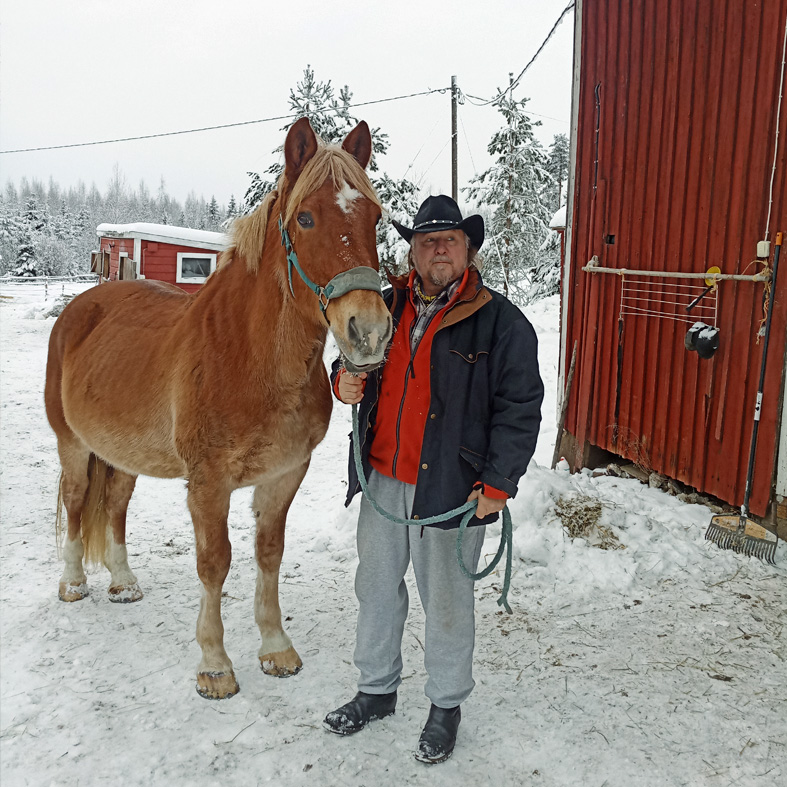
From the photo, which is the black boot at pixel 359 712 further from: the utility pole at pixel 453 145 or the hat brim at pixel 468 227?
the utility pole at pixel 453 145

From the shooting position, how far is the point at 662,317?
4.89 m

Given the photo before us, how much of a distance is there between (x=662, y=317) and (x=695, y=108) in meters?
1.58

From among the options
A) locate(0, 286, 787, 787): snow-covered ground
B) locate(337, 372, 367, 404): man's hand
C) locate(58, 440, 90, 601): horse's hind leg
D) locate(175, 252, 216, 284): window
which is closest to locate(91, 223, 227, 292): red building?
locate(175, 252, 216, 284): window

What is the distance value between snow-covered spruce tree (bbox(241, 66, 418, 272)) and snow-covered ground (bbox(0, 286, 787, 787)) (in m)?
7.03

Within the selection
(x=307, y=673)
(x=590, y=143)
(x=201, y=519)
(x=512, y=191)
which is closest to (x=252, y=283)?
(x=201, y=519)

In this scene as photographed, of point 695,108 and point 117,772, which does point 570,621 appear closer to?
point 117,772

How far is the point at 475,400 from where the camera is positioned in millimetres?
2174

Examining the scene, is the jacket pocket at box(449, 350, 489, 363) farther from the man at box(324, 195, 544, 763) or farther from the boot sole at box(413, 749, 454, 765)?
the boot sole at box(413, 749, 454, 765)

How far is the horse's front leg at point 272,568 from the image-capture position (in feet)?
9.30

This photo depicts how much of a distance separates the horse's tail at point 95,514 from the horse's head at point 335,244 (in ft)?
6.72

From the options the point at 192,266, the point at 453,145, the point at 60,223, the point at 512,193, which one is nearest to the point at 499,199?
the point at 512,193

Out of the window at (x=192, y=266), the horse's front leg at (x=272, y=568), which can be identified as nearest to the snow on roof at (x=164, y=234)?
the window at (x=192, y=266)

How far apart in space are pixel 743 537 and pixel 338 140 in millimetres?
8526

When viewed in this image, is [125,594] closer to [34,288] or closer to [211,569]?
[211,569]
